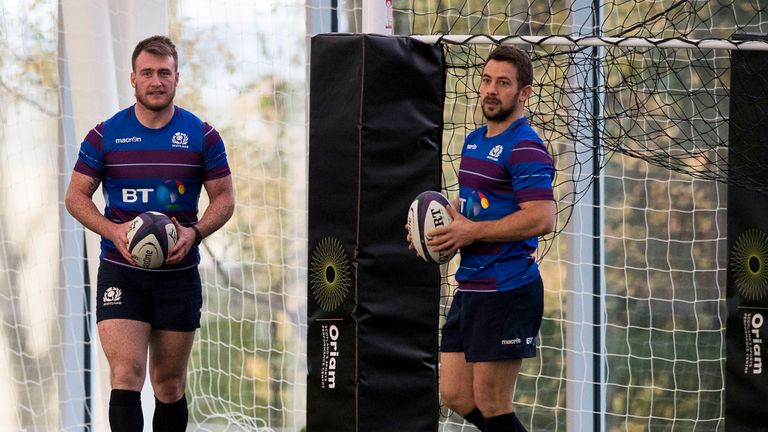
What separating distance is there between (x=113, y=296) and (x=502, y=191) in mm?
1560

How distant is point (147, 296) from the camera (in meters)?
4.58

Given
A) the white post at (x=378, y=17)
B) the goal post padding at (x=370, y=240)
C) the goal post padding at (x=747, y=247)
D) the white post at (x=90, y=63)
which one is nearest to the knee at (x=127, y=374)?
the goal post padding at (x=370, y=240)

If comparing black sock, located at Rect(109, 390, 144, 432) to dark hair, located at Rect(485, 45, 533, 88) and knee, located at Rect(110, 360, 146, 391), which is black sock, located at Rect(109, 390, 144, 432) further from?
dark hair, located at Rect(485, 45, 533, 88)

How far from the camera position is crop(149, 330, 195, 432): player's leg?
15.3ft

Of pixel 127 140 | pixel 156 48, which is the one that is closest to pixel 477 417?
pixel 127 140

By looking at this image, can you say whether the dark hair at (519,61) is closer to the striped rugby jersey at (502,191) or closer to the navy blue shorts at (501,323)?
the striped rugby jersey at (502,191)

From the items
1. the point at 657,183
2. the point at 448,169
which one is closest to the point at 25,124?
the point at 448,169

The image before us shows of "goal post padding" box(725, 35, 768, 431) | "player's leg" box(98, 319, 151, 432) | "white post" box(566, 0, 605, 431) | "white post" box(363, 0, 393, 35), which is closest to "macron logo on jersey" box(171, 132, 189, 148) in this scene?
"player's leg" box(98, 319, 151, 432)

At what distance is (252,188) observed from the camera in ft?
21.5

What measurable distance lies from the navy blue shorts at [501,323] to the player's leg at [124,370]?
1.27m

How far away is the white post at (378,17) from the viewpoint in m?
5.04

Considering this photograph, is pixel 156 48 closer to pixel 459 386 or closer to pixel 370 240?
pixel 370 240

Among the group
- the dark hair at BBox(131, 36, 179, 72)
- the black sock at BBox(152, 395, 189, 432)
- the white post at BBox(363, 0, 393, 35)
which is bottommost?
the black sock at BBox(152, 395, 189, 432)

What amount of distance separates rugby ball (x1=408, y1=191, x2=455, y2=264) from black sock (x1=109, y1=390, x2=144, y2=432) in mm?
1243
